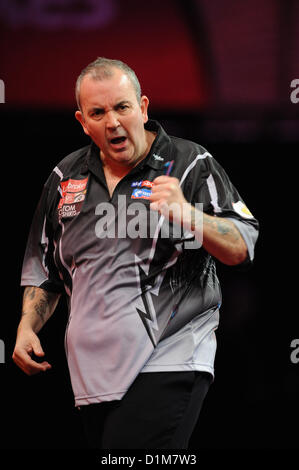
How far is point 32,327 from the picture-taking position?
1.82 metres

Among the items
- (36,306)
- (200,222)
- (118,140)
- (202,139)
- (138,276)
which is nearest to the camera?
(200,222)

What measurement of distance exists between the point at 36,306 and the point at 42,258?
0.14 metres

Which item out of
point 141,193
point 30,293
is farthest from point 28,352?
point 141,193

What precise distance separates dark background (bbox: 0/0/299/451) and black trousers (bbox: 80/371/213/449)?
1.74m

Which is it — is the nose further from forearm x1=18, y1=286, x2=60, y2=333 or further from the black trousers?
the black trousers

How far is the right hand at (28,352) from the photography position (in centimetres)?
171

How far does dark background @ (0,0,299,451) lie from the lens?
298cm

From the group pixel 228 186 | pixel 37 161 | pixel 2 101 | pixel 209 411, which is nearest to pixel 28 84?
pixel 2 101

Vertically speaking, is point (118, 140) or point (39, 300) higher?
point (118, 140)

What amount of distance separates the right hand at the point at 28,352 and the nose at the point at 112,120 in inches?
23.0

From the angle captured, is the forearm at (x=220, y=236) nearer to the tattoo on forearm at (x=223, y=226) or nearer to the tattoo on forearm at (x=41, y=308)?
the tattoo on forearm at (x=223, y=226)

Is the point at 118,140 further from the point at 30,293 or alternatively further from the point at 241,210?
the point at 30,293

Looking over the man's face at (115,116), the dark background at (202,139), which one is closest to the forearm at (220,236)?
the man's face at (115,116)

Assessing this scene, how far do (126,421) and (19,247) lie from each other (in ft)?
6.61
